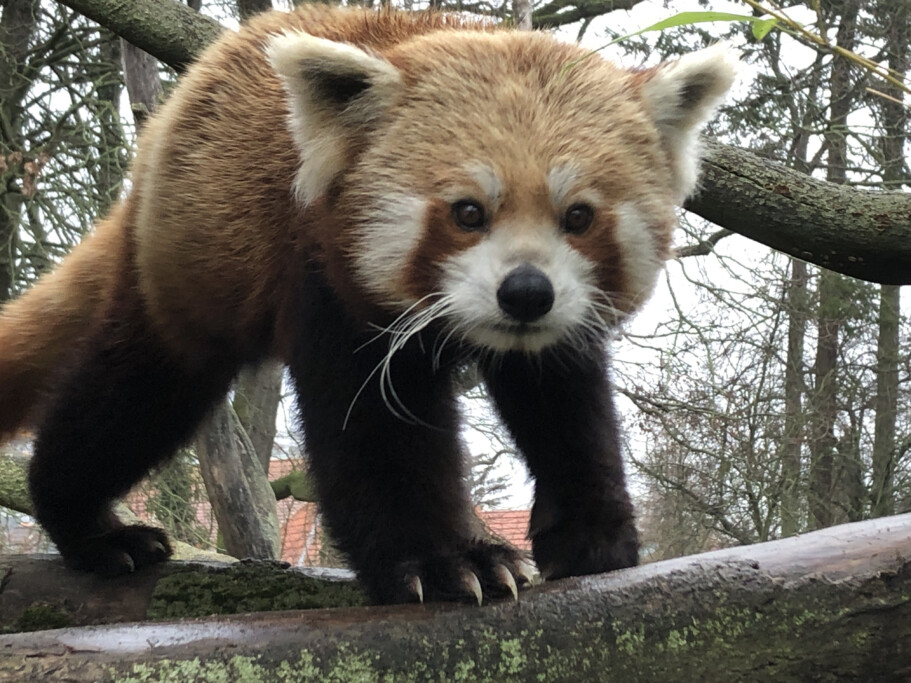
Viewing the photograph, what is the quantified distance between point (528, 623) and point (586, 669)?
12 cm

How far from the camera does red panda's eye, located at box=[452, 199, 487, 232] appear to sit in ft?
5.64

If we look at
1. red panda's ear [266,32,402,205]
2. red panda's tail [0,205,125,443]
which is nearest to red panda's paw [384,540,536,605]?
red panda's ear [266,32,402,205]

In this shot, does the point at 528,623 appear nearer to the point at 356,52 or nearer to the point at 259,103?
the point at 356,52

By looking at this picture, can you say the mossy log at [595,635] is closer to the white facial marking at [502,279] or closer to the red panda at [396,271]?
the red panda at [396,271]

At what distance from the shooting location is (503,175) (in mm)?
1698

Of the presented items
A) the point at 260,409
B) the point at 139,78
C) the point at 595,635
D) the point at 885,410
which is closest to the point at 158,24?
the point at 139,78

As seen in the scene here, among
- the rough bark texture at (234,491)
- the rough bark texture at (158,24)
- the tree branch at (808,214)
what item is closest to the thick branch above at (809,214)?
the tree branch at (808,214)

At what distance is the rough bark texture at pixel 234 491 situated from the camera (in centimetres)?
387

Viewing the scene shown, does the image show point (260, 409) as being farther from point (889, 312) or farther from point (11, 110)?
point (889, 312)

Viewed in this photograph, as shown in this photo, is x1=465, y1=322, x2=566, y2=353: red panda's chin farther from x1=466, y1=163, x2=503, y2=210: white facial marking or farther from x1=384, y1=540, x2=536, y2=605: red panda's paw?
x1=384, y1=540, x2=536, y2=605: red panda's paw

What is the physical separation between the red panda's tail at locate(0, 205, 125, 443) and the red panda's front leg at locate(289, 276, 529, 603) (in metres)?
1.06

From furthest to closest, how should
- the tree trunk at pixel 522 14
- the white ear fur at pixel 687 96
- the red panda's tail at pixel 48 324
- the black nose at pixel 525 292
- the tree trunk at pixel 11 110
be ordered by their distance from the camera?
the tree trunk at pixel 11 110
the tree trunk at pixel 522 14
the red panda's tail at pixel 48 324
the white ear fur at pixel 687 96
the black nose at pixel 525 292

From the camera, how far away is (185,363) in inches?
98.9

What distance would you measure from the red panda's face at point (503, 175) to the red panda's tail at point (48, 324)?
1.12 m
